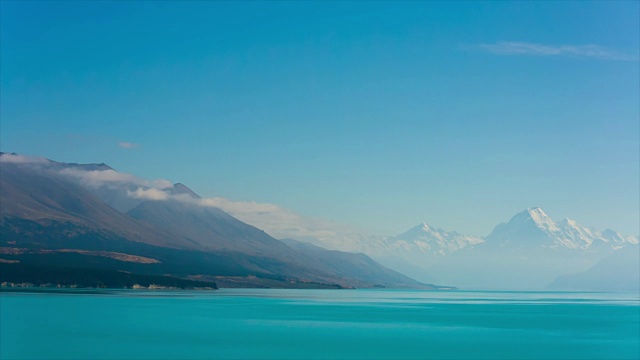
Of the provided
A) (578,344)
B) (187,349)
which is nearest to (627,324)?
(578,344)

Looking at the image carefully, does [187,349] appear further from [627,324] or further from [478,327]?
[627,324]

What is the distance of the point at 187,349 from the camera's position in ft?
211

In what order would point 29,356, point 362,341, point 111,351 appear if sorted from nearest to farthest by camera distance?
point 29,356 → point 111,351 → point 362,341

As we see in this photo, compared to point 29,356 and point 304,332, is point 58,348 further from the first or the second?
point 304,332

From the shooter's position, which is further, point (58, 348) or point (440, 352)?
point (440, 352)

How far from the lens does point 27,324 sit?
80.4 meters

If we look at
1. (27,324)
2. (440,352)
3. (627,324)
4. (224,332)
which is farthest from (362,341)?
(627,324)

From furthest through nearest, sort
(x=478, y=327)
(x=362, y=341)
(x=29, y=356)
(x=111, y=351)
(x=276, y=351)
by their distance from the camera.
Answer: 1. (x=478, y=327)
2. (x=362, y=341)
3. (x=276, y=351)
4. (x=111, y=351)
5. (x=29, y=356)

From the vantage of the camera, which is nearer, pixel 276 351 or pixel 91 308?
pixel 276 351

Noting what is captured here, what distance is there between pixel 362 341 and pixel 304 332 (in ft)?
35.6

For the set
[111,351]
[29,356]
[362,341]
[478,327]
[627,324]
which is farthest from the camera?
[627,324]

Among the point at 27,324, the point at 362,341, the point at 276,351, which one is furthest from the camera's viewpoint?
the point at 27,324

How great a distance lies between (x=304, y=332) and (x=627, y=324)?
51.2m

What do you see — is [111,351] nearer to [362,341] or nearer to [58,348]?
[58,348]
